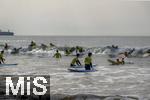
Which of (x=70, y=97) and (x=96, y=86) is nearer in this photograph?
(x=70, y=97)

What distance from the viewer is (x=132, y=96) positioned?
15.7m

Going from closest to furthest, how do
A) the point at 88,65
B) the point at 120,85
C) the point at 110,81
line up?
the point at 120,85 → the point at 110,81 → the point at 88,65

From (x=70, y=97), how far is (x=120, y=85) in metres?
5.01

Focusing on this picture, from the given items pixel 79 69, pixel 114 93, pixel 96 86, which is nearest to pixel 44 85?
pixel 96 86

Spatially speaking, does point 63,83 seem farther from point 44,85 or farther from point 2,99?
point 2,99

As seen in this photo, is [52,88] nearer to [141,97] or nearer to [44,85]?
[44,85]

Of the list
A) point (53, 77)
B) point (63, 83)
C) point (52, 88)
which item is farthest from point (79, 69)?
point (52, 88)

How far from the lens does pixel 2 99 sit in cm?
1398

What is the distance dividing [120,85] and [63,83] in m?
3.12

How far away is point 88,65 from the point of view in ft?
81.8

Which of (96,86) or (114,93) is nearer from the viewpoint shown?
(114,93)

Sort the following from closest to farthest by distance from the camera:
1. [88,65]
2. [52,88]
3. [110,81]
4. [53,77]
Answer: [52,88], [110,81], [53,77], [88,65]

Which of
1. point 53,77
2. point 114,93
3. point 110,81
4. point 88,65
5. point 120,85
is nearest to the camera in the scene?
point 114,93

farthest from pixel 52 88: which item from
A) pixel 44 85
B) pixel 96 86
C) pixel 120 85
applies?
pixel 120 85
